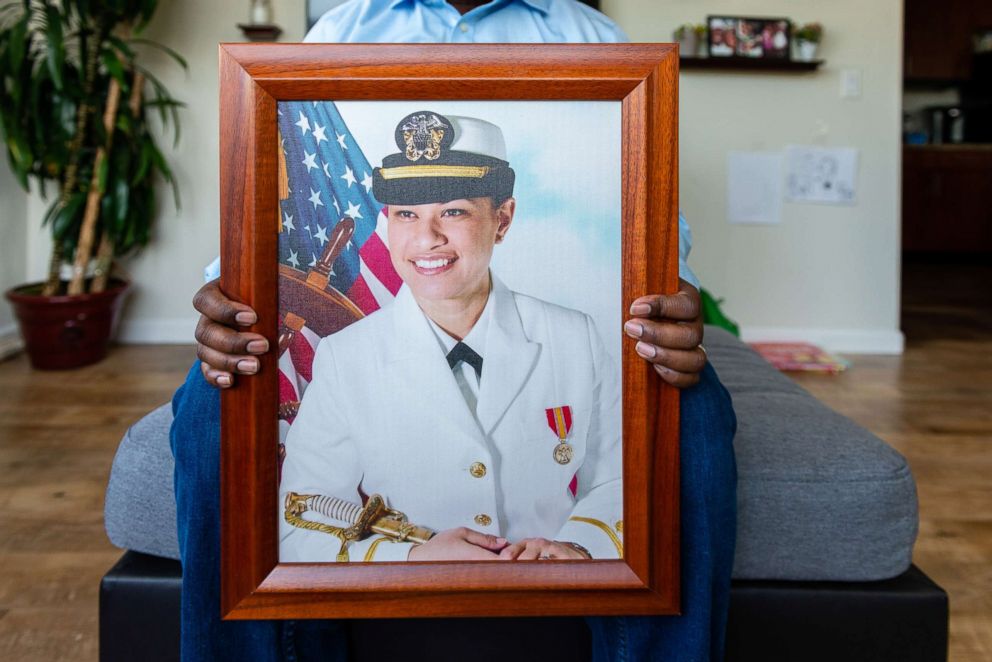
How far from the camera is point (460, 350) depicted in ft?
2.77

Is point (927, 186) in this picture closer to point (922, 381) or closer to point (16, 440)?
point (922, 381)

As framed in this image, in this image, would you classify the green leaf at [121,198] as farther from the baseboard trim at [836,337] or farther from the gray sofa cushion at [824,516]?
the gray sofa cushion at [824,516]

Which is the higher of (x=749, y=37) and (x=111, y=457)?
(x=749, y=37)

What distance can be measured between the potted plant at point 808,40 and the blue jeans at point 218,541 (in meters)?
3.23

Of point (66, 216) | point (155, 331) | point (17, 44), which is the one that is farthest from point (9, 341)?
point (17, 44)

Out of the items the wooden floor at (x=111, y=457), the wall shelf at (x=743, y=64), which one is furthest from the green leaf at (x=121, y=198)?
the wall shelf at (x=743, y=64)

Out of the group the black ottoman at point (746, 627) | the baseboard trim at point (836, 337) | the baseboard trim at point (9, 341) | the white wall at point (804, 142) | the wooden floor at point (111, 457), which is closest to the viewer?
the black ottoman at point (746, 627)

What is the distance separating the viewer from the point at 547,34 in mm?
1332

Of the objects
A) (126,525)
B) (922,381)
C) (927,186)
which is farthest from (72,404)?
(927,186)

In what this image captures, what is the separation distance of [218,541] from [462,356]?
0.33 metres

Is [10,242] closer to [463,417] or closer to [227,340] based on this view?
[227,340]

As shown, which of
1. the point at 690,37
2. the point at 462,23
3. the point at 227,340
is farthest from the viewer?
the point at 690,37

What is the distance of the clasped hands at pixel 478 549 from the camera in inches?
33.3

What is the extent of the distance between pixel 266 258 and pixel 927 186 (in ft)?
24.2
